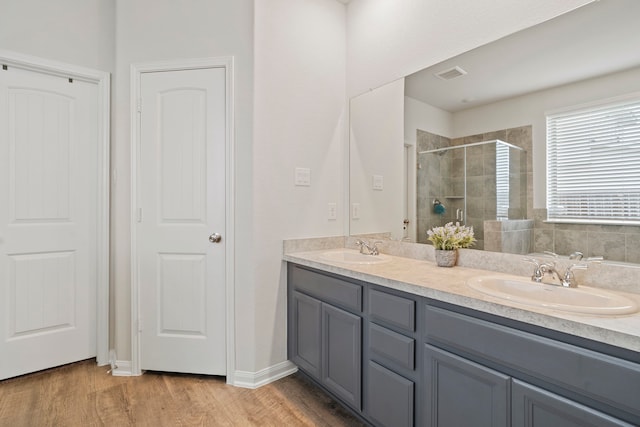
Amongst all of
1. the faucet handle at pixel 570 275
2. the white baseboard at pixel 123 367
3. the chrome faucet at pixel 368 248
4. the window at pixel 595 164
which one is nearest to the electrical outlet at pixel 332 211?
the chrome faucet at pixel 368 248

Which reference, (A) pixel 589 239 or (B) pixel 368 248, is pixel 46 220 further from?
(A) pixel 589 239

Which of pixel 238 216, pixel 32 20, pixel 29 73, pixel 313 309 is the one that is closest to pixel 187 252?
pixel 238 216

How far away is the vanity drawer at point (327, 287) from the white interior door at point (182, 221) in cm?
51

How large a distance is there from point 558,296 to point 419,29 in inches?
66.0

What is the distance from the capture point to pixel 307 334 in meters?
2.05

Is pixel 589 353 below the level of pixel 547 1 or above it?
below

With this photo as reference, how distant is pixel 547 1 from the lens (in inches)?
57.3

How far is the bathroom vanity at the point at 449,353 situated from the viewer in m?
0.89

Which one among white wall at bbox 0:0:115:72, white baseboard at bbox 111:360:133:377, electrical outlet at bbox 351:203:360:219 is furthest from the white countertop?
white wall at bbox 0:0:115:72

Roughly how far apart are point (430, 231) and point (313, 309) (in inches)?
33.8

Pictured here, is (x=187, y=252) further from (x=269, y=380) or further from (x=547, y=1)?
(x=547, y=1)

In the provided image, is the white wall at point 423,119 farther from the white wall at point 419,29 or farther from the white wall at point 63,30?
the white wall at point 63,30

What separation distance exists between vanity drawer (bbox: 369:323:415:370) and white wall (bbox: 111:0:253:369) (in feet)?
3.03

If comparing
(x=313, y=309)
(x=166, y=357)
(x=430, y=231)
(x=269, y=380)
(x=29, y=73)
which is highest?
(x=29, y=73)
